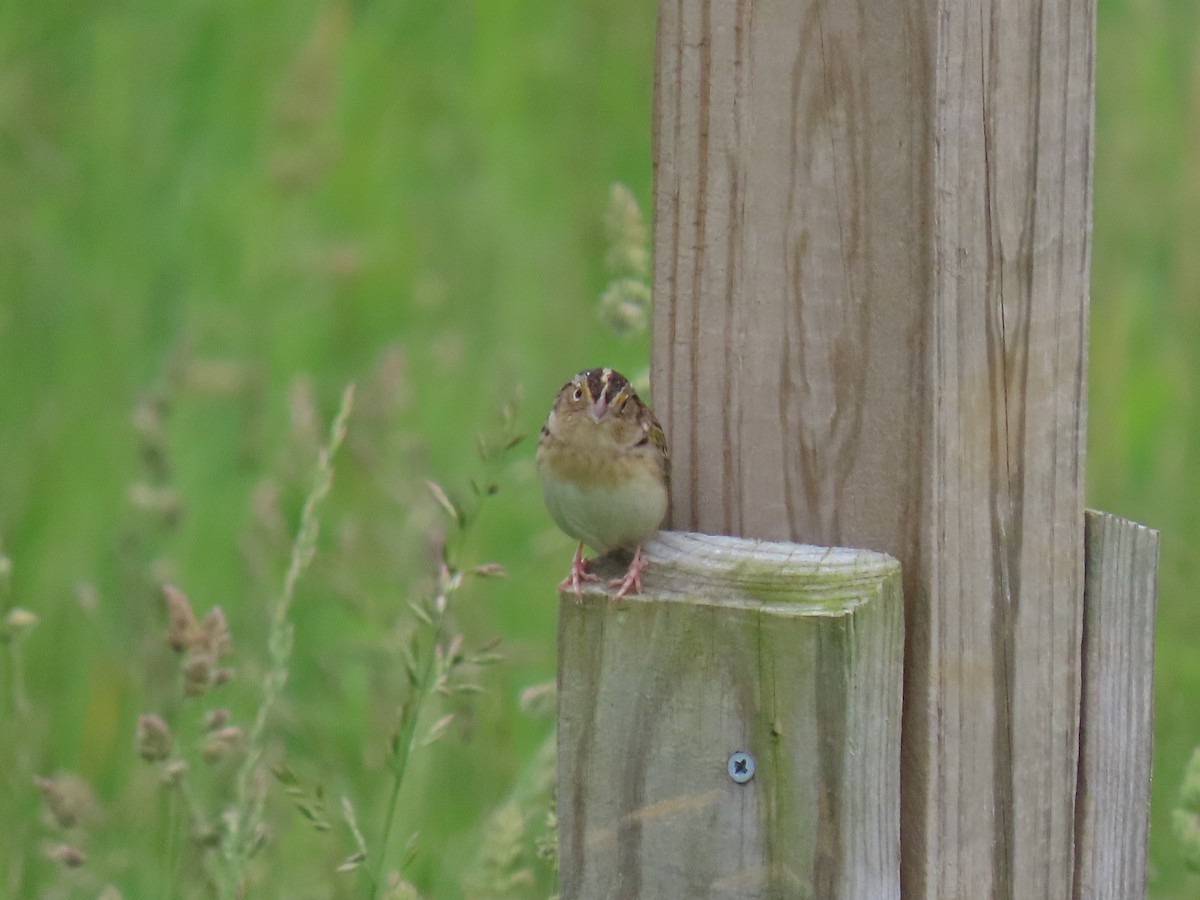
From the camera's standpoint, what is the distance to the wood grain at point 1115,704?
2021 mm

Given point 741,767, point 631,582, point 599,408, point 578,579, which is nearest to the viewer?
point 741,767

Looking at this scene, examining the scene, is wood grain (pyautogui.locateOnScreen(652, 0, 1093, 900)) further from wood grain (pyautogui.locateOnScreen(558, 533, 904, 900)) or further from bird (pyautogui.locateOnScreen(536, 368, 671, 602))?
bird (pyautogui.locateOnScreen(536, 368, 671, 602))

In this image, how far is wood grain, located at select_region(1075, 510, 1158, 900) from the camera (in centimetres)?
202

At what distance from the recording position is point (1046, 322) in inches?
75.5

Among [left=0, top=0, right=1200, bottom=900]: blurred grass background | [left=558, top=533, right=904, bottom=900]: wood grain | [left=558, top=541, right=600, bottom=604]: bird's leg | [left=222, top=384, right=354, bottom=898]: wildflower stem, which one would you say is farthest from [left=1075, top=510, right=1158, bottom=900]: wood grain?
[left=0, top=0, right=1200, bottom=900]: blurred grass background

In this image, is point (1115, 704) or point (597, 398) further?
point (597, 398)

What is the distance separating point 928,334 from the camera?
1.86m

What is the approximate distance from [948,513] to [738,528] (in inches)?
10.5

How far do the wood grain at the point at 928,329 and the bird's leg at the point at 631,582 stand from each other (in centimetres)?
14

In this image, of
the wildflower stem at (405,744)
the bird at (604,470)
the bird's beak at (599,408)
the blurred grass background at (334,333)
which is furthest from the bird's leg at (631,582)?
the blurred grass background at (334,333)

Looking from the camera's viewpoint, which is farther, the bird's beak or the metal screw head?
the bird's beak

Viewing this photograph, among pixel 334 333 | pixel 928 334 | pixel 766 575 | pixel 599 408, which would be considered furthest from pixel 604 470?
pixel 334 333

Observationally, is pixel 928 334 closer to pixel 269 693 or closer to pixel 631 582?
pixel 631 582

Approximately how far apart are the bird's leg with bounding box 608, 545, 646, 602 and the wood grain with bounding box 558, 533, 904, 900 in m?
0.02
